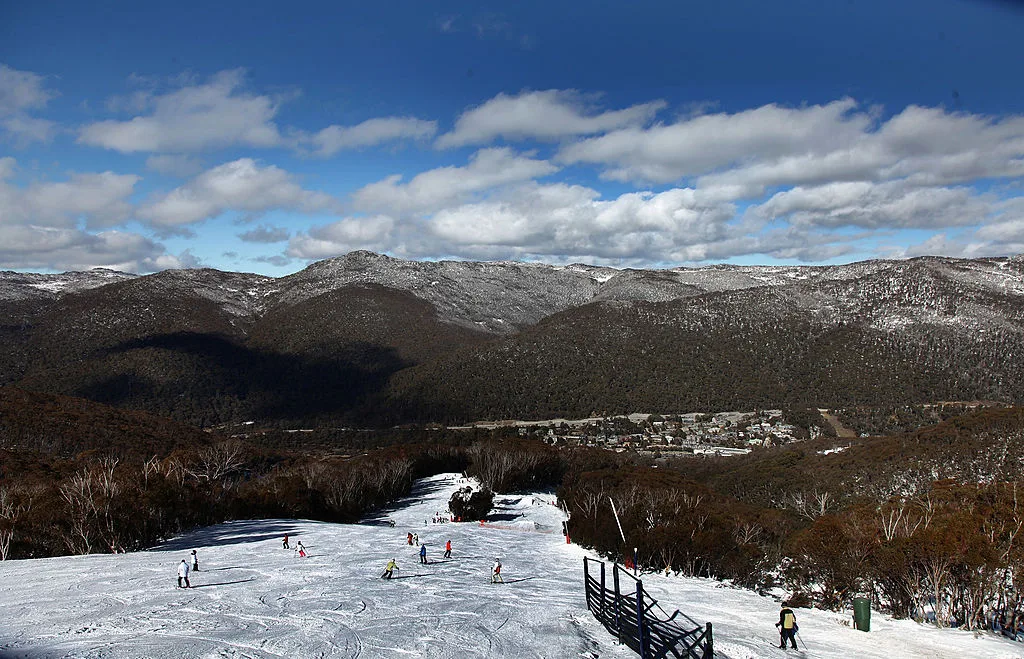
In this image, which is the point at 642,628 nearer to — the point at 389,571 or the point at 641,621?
the point at 641,621

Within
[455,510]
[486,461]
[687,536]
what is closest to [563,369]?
[486,461]

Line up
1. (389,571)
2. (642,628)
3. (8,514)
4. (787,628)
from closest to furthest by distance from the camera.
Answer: (642,628) < (787,628) < (389,571) < (8,514)

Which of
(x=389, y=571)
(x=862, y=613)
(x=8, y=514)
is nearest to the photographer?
(x=862, y=613)

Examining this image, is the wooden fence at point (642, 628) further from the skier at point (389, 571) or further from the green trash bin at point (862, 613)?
the skier at point (389, 571)

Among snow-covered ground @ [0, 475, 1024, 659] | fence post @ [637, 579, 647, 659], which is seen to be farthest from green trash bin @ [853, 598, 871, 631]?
fence post @ [637, 579, 647, 659]

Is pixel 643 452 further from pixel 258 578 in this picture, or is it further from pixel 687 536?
pixel 258 578

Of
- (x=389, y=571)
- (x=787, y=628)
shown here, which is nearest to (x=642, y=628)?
(x=787, y=628)

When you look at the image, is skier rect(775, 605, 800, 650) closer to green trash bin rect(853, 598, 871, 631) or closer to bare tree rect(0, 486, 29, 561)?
green trash bin rect(853, 598, 871, 631)

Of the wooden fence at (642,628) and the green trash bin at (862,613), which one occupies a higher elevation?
the wooden fence at (642,628)

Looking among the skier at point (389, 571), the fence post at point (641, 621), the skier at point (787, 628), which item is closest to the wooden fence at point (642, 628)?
the fence post at point (641, 621)
